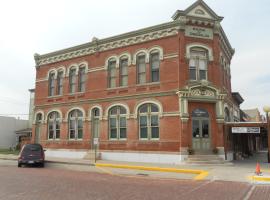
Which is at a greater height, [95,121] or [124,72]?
[124,72]

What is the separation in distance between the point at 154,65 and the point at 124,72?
301cm

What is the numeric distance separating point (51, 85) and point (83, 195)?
22092 millimetres

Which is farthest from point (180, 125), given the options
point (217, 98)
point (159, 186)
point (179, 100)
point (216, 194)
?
point (216, 194)

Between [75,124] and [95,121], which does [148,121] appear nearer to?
[95,121]

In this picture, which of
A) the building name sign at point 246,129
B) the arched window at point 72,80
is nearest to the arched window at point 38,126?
the arched window at point 72,80

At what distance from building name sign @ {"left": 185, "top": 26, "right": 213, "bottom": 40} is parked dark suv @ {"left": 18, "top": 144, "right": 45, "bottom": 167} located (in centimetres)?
1424

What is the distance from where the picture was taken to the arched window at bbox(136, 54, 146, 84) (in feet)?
78.9

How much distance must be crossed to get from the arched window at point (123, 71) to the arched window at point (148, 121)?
3.00 meters

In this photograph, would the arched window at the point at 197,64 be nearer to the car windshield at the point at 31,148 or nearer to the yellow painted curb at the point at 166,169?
the yellow painted curb at the point at 166,169

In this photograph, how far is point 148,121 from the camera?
22906mm

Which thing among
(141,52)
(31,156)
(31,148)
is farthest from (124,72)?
(31,156)

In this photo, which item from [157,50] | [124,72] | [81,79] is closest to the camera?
[157,50]

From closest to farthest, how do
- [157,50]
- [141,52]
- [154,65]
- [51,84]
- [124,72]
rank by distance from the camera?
[157,50] < [154,65] < [141,52] < [124,72] < [51,84]

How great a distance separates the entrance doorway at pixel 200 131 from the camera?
2145 centimetres
